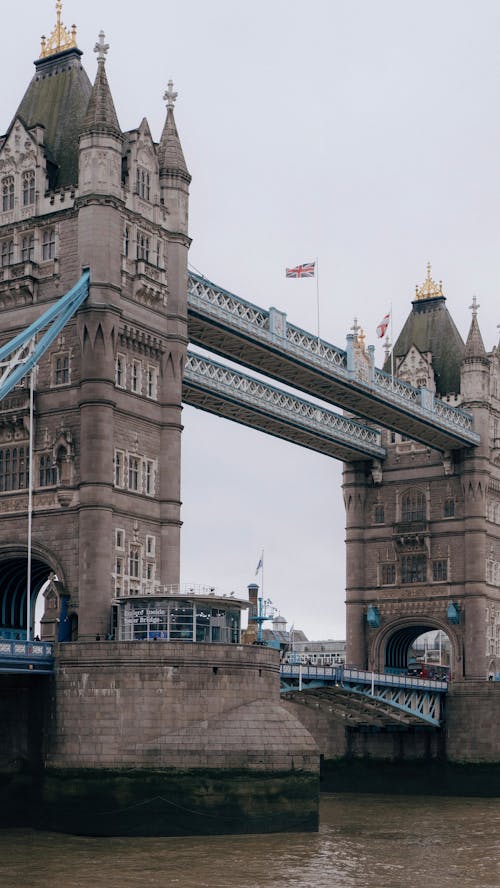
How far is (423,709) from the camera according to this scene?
92375 millimetres

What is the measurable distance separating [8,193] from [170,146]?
829cm

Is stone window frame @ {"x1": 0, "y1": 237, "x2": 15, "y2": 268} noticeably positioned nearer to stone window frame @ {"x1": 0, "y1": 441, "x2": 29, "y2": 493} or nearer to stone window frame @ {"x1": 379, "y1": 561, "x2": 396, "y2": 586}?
stone window frame @ {"x1": 0, "y1": 441, "x2": 29, "y2": 493}

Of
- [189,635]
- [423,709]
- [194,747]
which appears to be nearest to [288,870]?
[194,747]

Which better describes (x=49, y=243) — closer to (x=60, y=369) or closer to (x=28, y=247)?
(x=28, y=247)

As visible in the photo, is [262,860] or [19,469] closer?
[262,860]

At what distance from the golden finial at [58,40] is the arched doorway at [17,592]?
85.3 ft

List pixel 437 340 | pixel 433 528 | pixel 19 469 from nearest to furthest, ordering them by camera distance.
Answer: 1. pixel 19 469
2. pixel 433 528
3. pixel 437 340

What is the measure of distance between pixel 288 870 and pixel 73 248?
98.5 ft

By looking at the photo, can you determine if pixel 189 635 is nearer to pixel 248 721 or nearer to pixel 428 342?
pixel 248 721

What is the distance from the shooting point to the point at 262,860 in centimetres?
5078

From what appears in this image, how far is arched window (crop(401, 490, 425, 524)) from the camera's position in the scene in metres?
102

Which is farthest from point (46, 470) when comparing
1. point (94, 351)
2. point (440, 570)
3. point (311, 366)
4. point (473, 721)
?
point (440, 570)

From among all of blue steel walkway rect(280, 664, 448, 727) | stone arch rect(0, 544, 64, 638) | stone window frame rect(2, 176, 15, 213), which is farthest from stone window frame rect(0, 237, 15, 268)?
blue steel walkway rect(280, 664, 448, 727)

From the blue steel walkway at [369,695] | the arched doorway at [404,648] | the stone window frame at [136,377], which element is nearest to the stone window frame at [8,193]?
the stone window frame at [136,377]
